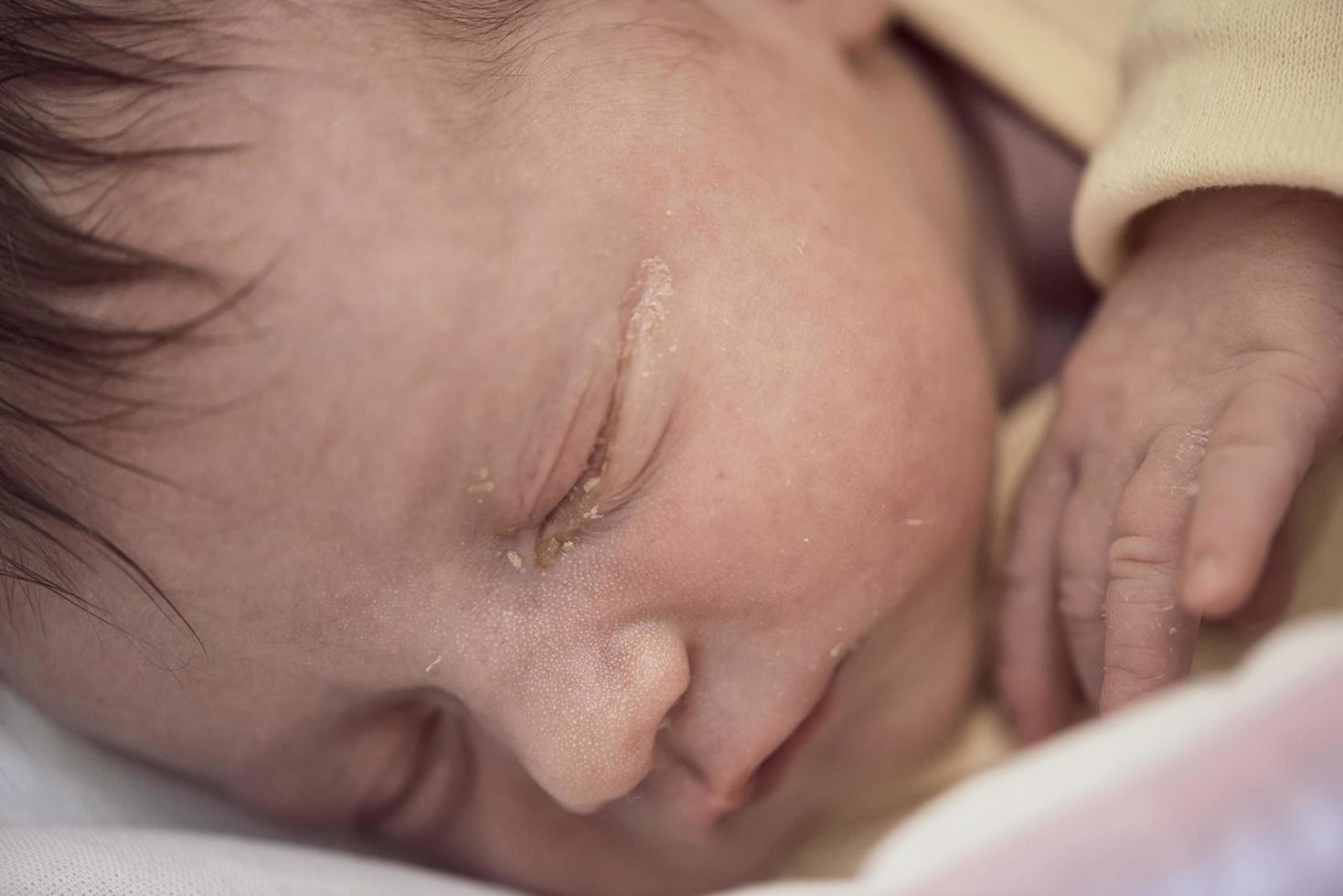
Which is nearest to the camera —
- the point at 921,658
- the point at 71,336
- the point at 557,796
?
the point at 71,336

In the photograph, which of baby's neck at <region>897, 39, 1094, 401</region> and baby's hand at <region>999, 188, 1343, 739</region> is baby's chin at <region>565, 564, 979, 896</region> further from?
baby's neck at <region>897, 39, 1094, 401</region>

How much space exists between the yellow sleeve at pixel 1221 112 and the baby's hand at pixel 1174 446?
0.06 m

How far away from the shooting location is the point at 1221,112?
2.77 feet

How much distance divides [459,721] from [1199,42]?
0.80m

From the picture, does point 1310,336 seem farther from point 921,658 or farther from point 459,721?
point 459,721

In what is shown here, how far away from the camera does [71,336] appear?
0.71m

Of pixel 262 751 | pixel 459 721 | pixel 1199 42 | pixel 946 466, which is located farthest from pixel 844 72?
pixel 262 751

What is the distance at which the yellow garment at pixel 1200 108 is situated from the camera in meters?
0.79

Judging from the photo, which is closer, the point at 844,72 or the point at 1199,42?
the point at 1199,42

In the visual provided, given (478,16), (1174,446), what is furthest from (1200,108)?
(478,16)

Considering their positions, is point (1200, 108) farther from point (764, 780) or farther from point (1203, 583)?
point (764, 780)

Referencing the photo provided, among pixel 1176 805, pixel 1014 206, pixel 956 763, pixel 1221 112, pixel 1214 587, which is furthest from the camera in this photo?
pixel 1014 206

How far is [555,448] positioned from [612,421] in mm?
49

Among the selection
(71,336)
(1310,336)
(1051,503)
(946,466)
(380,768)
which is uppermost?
(71,336)
